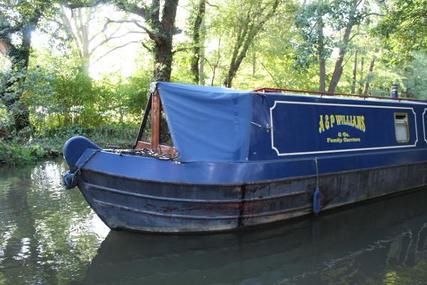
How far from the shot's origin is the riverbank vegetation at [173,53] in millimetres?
11891

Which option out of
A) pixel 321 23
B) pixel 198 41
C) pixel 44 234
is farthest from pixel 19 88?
pixel 321 23

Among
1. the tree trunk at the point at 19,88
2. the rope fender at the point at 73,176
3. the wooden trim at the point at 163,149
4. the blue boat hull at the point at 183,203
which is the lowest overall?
the blue boat hull at the point at 183,203

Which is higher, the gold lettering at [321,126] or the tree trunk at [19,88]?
the tree trunk at [19,88]

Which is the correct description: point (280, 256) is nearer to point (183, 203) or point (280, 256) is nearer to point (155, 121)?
point (183, 203)

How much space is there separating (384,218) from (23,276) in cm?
566

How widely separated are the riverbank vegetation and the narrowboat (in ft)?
14.0

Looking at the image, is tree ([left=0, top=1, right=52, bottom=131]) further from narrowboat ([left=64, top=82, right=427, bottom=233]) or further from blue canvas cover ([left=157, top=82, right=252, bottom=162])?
blue canvas cover ([left=157, top=82, right=252, bottom=162])

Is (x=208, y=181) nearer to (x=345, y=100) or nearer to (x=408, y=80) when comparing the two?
(x=345, y=100)

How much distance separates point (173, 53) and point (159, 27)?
4.02 ft

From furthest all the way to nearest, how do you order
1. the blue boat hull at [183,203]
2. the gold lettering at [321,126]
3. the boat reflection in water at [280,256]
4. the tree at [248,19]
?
1. the tree at [248,19]
2. the gold lettering at [321,126]
3. the blue boat hull at [183,203]
4. the boat reflection in water at [280,256]

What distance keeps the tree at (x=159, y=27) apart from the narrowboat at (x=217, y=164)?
697cm

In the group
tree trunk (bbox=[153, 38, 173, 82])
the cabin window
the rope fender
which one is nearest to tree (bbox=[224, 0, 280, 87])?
tree trunk (bbox=[153, 38, 173, 82])

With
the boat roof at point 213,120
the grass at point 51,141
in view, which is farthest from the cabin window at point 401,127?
the grass at point 51,141

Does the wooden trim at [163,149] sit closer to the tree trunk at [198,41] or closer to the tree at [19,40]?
the tree at [19,40]
